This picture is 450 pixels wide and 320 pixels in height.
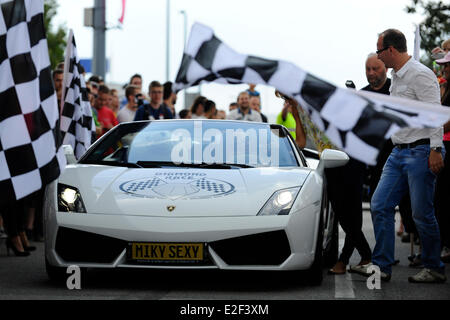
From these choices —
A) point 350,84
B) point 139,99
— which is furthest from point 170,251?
point 139,99

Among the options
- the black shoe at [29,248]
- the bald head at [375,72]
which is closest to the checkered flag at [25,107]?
the bald head at [375,72]

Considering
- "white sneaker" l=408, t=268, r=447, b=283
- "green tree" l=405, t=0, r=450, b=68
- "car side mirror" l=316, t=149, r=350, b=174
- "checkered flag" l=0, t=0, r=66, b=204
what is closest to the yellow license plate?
"checkered flag" l=0, t=0, r=66, b=204

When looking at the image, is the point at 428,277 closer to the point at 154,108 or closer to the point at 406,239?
the point at 406,239

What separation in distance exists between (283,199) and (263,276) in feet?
2.94

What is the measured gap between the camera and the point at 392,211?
7230 mm

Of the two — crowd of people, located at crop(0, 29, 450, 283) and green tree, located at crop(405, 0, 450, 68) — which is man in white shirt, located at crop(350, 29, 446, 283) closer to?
crowd of people, located at crop(0, 29, 450, 283)

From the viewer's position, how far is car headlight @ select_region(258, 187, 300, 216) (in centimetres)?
641

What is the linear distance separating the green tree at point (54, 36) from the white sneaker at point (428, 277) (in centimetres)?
4943

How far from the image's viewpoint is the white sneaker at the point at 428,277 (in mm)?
7160

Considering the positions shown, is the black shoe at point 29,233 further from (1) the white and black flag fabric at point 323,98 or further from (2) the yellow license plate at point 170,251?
(1) the white and black flag fabric at point 323,98

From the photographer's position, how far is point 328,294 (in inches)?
249

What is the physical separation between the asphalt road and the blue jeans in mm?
224
